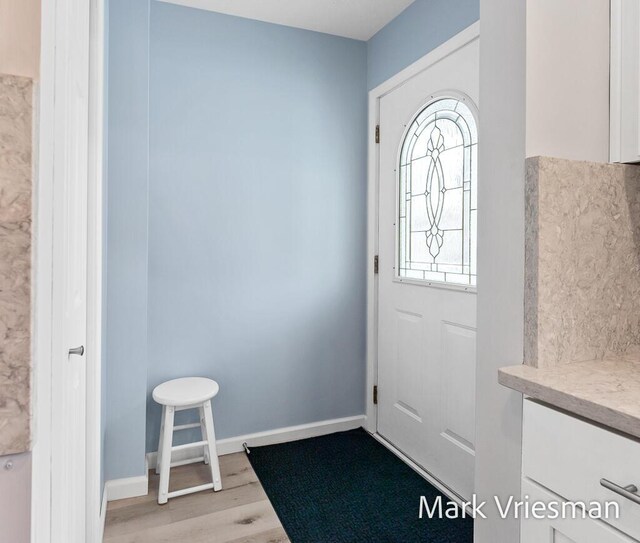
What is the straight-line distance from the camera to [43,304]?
2.00 ft

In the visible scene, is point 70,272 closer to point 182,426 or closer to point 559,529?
point 559,529

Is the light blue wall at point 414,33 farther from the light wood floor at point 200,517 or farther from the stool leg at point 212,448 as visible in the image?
the light wood floor at point 200,517

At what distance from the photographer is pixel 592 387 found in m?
0.81

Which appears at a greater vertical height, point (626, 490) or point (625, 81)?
point (625, 81)

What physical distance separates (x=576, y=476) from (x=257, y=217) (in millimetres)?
2083

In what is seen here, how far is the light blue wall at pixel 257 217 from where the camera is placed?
239 centimetres

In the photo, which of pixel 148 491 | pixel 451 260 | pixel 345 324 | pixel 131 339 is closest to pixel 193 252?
pixel 131 339

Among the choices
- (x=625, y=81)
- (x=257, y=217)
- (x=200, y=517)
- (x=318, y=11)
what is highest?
(x=318, y=11)

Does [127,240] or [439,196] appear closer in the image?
[127,240]

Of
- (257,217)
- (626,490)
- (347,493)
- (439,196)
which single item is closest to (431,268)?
(439,196)

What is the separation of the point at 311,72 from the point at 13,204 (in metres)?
2.43

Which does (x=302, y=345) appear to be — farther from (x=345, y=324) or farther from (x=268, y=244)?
(x=268, y=244)

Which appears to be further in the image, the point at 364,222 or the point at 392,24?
the point at 364,222

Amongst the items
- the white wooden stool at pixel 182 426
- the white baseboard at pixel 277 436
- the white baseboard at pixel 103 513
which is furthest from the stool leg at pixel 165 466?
the white baseboard at pixel 277 436
